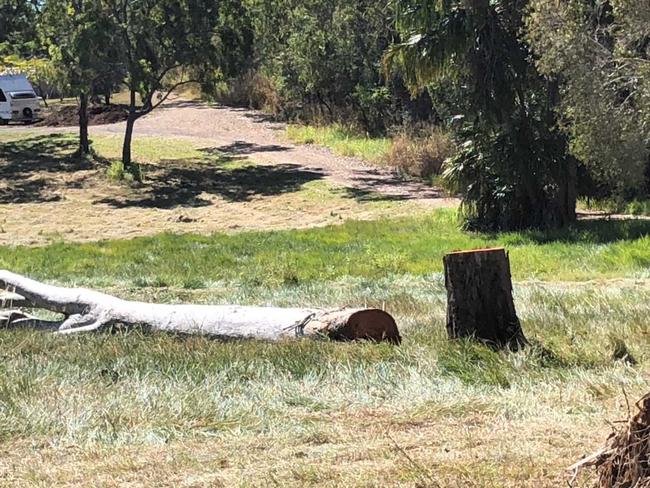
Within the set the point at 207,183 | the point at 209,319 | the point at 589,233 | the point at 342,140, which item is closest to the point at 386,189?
the point at 207,183

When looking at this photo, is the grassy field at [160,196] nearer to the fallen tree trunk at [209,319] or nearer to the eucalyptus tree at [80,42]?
the eucalyptus tree at [80,42]

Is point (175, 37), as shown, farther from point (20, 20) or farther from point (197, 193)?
point (20, 20)

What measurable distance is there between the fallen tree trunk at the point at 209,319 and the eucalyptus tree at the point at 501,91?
11240 millimetres

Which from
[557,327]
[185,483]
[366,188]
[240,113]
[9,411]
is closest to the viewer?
[185,483]

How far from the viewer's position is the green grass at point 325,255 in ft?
43.9

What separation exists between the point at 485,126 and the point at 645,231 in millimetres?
4046

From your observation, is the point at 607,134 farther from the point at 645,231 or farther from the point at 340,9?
the point at 340,9

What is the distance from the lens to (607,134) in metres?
14.4

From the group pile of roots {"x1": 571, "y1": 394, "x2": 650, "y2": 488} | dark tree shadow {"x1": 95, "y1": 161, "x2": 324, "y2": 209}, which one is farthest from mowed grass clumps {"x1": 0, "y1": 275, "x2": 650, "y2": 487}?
dark tree shadow {"x1": 95, "y1": 161, "x2": 324, "y2": 209}

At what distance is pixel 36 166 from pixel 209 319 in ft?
82.0

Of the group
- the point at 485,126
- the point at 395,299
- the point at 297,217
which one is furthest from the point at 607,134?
the point at 297,217

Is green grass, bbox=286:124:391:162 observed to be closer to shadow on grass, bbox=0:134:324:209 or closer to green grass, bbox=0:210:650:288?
shadow on grass, bbox=0:134:324:209

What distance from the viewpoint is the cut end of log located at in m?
7.05

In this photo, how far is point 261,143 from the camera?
119ft
